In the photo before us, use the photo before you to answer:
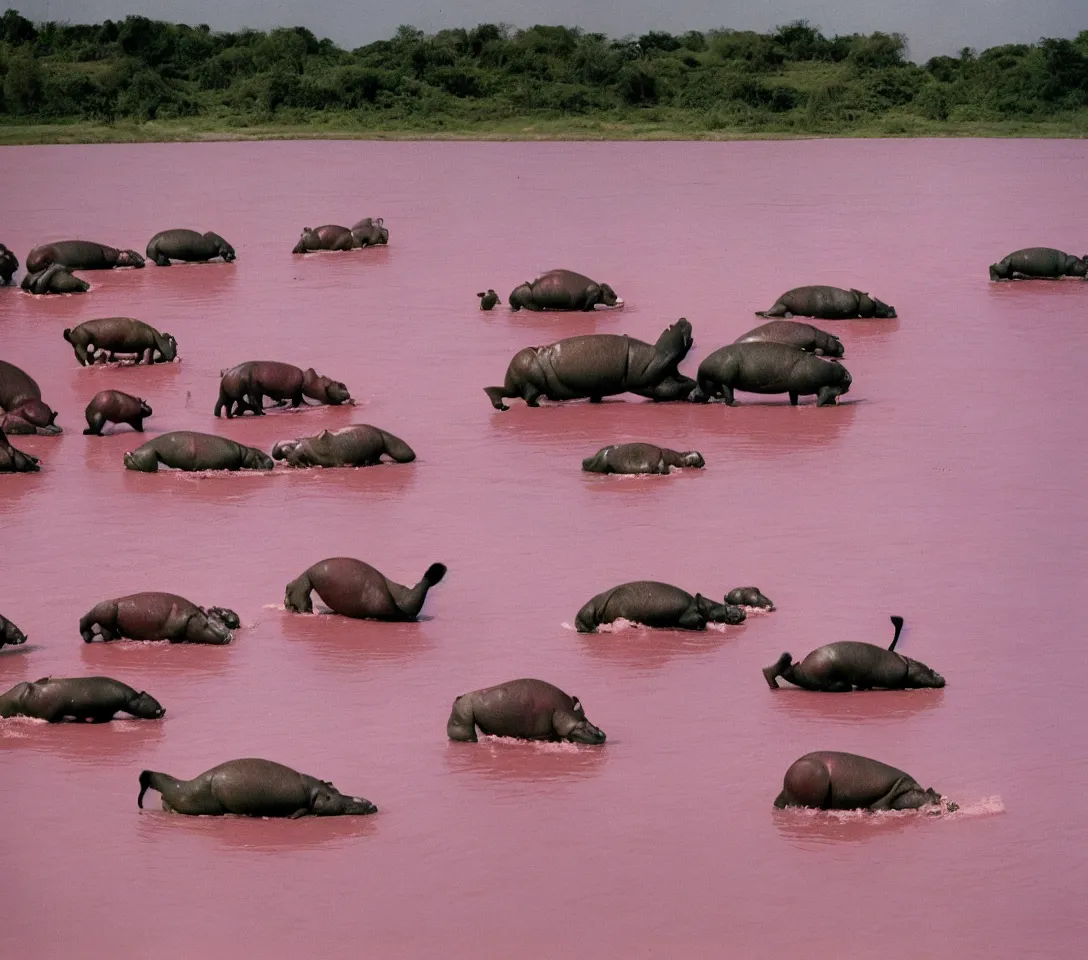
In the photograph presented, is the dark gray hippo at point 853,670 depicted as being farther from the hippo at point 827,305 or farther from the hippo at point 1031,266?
the hippo at point 1031,266

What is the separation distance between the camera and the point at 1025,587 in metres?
11.3

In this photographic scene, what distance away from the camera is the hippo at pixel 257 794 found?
820 cm

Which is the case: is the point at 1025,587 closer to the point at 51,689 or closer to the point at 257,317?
the point at 51,689

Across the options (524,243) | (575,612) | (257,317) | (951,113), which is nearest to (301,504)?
(575,612)

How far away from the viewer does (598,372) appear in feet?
54.7

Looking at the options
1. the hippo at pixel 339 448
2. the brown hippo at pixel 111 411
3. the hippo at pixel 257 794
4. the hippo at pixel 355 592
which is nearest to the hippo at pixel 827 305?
the hippo at pixel 339 448

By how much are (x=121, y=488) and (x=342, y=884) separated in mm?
6924

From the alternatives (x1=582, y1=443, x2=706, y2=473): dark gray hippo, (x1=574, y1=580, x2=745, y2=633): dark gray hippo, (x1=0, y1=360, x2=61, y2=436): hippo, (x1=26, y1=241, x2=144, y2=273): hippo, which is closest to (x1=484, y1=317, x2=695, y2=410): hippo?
(x1=582, y1=443, x2=706, y2=473): dark gray hippo

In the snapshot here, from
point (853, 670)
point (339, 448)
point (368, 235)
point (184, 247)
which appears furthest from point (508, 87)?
point (853, 670)

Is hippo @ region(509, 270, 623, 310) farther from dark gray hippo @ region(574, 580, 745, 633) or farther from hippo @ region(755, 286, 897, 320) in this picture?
dark gray hippo @ region(574, 580, 745, 633)

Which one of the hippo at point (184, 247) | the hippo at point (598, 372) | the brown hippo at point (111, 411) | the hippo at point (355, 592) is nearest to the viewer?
the hippo at point (355, 592)

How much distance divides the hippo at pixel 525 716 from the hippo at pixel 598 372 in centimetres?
770

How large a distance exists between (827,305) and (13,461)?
9.07m

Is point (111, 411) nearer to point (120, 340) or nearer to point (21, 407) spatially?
point (21, 407)
